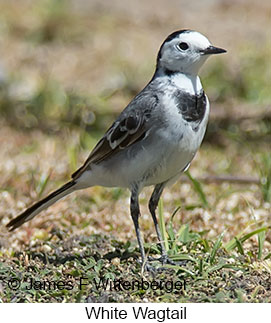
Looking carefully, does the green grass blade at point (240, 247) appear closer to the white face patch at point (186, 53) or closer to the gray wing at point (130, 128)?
the gray wing at point (130, 128)

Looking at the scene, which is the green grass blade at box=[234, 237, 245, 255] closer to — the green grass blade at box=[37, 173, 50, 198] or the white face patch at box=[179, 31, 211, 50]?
the white face patch at box=[179, 31, 211, 50]

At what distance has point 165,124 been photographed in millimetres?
4598

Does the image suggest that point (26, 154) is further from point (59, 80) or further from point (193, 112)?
point (193, 112)

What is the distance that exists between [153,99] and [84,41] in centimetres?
660

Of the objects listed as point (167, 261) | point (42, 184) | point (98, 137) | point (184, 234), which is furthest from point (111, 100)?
point (167, 261)

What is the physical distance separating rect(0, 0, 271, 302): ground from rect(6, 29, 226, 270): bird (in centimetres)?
38

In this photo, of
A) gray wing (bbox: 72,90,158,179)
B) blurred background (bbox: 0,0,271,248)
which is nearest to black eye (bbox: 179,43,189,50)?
gray wing (bbox: 72,90,158,179)

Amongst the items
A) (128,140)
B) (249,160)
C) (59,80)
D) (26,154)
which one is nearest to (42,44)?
(59,80)

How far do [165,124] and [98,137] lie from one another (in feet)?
10.7

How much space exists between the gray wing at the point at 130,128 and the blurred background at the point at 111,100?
33.5 inches

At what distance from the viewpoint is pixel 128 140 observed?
4855 millimetres

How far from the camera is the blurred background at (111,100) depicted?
19.9 feet

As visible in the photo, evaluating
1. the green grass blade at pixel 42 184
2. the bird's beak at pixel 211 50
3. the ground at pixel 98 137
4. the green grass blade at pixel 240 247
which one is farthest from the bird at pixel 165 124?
the green grass blade at pixel 42 184

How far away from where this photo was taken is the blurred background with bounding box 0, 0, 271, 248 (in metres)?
6.08
